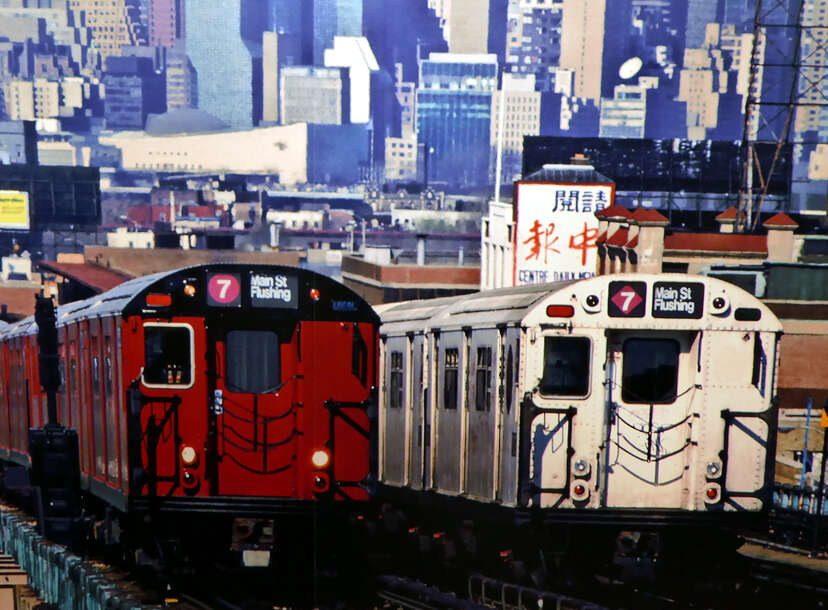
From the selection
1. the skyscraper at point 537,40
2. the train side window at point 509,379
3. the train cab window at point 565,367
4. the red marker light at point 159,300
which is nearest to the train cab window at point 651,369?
the train cab window at point 565,367

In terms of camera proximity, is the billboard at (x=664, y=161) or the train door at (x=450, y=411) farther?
the billboard at (x=664, y=161)

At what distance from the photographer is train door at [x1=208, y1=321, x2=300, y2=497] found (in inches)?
626

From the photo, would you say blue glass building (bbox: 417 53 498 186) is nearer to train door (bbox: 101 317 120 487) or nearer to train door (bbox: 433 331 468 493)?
Result: train door (bbox: 433 331 468 493)

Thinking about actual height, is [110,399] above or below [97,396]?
above

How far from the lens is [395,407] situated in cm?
1972

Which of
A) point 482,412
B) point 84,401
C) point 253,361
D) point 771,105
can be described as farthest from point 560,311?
point 771,105

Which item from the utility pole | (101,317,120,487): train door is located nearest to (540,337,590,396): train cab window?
(101,317,120,487): train door

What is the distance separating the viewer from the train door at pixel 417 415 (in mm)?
18422

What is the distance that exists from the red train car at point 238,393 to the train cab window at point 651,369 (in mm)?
2799

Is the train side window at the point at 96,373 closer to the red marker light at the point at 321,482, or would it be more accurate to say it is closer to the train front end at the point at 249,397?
the train front end at the point at 249,397

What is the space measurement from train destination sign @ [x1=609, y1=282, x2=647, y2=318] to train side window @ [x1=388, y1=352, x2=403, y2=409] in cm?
444

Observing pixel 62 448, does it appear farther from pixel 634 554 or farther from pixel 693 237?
pixel 693 237

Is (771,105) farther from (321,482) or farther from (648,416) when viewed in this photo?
(321,482)

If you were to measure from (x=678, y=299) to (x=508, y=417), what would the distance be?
2.18 m
